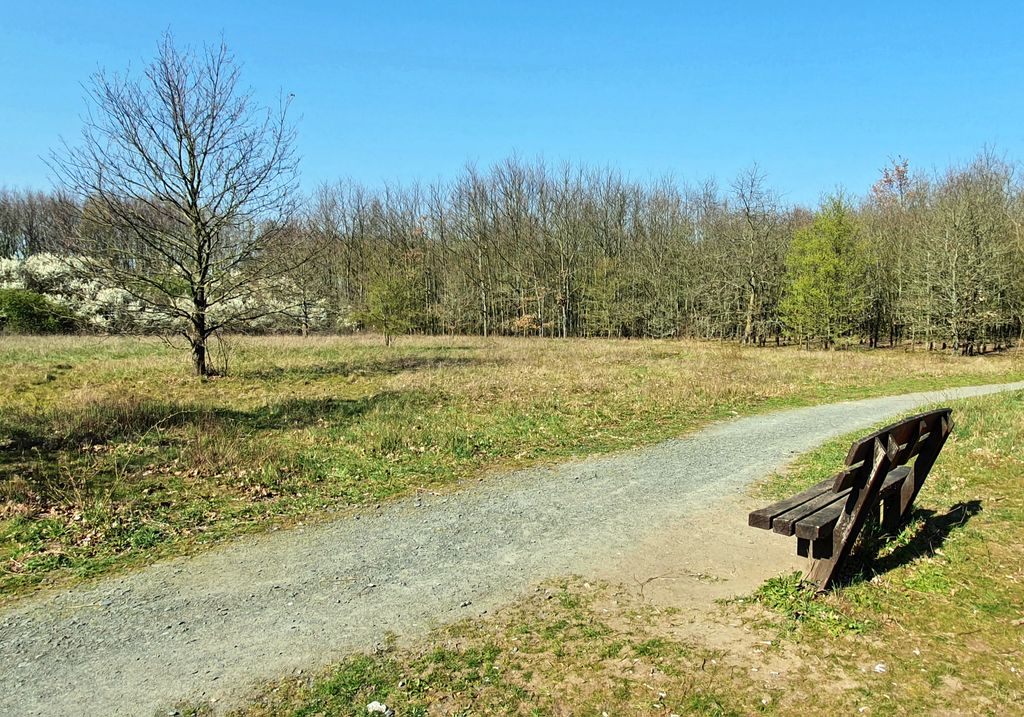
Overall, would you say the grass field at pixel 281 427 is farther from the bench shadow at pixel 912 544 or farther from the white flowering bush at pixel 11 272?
the white flowering bush at pixel 11 272

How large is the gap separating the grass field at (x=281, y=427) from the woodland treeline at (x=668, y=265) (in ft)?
18.8

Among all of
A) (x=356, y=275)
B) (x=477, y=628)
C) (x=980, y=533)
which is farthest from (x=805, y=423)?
(x=356, y=275)

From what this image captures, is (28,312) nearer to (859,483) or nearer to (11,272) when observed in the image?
(11,272)

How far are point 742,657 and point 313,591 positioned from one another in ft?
10.9

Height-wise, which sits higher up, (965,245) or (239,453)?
(965,245)

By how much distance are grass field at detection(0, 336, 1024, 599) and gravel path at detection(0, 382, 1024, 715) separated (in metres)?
0.78

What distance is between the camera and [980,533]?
5.50 meters

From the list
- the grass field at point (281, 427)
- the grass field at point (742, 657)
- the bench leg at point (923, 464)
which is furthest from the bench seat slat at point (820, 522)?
the grass field at point (281, 427)

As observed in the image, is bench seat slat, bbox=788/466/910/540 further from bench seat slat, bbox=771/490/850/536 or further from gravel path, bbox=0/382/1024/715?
gravel path, bbox=0/382/1024/715

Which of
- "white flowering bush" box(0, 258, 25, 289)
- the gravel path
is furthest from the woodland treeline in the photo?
the gravel path

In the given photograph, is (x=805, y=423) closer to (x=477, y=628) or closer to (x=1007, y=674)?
(x=1007, y=674)

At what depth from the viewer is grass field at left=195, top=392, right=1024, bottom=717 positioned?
3326 mm

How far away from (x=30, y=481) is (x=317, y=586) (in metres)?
4.82

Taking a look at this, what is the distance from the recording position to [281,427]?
36.9 ft
